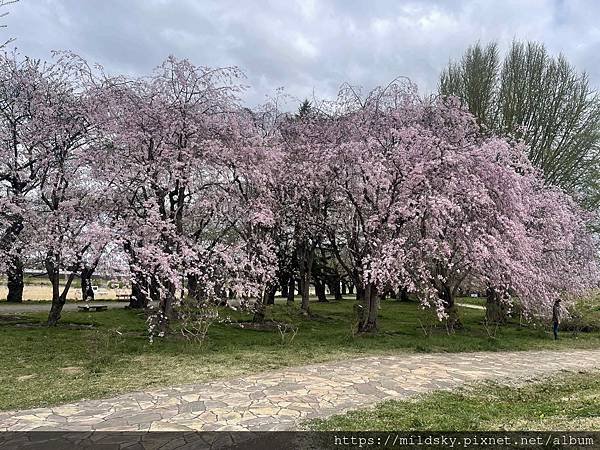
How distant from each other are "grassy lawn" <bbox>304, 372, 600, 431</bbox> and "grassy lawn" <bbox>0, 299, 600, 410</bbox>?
349cm

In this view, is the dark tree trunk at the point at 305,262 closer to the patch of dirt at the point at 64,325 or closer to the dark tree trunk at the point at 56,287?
the patch of dirt at the point at 64,325

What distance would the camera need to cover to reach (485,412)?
652cm

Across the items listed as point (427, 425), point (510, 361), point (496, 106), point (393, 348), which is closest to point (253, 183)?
point (393, 348)

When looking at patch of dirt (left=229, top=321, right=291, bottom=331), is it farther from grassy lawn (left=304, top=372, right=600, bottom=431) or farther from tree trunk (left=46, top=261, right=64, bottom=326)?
grassy lawn (left=304, top=372, right=600, bottom=431)

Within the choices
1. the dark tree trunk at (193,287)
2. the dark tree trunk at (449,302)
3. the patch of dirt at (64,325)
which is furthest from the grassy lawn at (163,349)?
the dark tree trunk at (193,287)

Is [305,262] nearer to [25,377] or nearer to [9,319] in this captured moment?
[9,319]

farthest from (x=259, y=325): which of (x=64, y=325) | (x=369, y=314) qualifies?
(x=64, y=325)

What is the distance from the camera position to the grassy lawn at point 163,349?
26.6 ft

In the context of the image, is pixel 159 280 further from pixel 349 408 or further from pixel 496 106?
pixel 496 106

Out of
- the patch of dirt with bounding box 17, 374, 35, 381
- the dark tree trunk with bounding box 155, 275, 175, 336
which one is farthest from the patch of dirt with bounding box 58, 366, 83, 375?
the dark tree trunk with bounding box 155, 275, 175, 336

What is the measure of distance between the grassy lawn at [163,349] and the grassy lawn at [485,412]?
3.49 metres

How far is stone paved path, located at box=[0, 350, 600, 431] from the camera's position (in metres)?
5.91

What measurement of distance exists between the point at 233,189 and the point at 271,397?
8.28 meters

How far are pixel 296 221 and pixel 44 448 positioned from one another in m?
13.4
